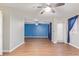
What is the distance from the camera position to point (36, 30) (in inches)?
465

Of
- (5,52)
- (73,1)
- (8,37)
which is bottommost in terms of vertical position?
(5,52)

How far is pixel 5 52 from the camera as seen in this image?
4129 mm

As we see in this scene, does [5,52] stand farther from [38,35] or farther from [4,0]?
[38,35]

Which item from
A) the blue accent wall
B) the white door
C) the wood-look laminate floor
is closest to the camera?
the wood-look laminate floor

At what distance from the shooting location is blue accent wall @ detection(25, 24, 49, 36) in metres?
11.8

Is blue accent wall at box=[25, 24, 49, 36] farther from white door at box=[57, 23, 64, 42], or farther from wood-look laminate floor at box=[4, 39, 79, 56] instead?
wood-look laminate floor at box=[4, 39, 79, 56]

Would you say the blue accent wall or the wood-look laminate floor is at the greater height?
the blue accent wall

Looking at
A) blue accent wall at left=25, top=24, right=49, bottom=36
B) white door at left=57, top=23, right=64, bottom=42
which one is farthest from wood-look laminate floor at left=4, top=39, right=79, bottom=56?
blue accent wall at left=25, top=24, right=49, bottom=36

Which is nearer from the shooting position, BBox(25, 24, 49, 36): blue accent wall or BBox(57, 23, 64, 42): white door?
BBox(57, 23, 64, 42): white door

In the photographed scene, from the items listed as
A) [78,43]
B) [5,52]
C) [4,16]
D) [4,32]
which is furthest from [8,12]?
[78,43]

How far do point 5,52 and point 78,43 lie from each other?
2.91 m

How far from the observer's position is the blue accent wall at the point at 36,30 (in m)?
11.8

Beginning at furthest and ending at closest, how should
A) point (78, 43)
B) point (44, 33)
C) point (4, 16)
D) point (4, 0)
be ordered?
point (44, 33) < point (78, 43) < point (4, 16) < point (4, 0)

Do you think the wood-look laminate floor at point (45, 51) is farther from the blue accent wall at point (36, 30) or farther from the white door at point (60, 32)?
the blue accent wall at point (36, 30)
